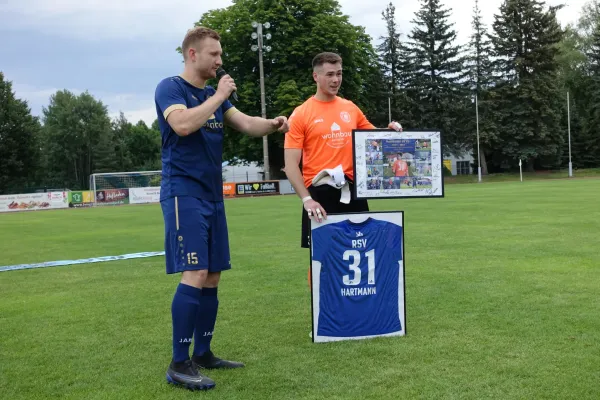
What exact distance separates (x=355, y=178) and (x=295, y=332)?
1.34m

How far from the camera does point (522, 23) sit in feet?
186

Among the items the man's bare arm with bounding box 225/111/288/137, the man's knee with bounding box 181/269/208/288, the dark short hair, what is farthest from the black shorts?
the man's knee with bounding box 181/269/208/288

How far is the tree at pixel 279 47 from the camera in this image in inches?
1652

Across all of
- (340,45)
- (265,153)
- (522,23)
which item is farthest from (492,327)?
(522,23)

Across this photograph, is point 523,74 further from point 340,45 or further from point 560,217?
point 560,217

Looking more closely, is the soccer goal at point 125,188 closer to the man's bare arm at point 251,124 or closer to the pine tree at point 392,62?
the pine tree at point 392,62

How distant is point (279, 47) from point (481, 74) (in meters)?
25.4

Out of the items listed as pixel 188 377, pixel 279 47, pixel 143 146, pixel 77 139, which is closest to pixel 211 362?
pixel 188 377

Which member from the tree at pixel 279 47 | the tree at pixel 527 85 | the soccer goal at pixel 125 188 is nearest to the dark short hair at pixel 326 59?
the soccer goal at pixel 125 188

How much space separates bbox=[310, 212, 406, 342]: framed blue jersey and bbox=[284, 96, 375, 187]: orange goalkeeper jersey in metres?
0.47

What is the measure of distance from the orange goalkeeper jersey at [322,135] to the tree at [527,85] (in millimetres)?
54408

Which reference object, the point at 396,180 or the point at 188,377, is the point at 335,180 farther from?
the point at 188,377

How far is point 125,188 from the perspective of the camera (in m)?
40.2

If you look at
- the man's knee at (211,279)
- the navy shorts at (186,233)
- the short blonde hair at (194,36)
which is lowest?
the man's knee at (211,279)
